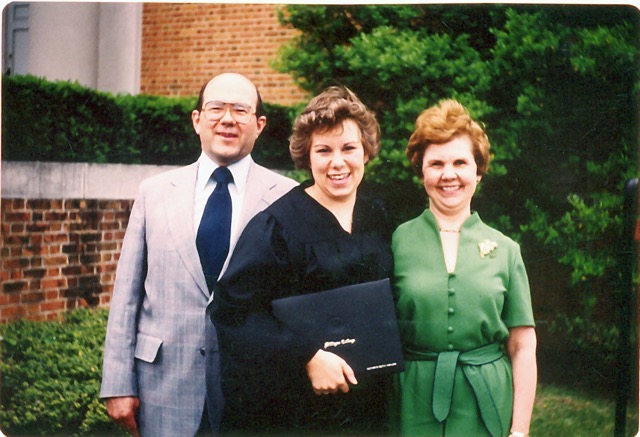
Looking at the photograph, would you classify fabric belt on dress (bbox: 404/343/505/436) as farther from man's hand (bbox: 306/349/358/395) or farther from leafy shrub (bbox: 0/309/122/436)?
leafy shrub (bbox: 0/309/122/436)

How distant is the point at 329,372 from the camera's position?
3.43 metres

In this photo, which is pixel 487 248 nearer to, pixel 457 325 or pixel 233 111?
pixel 457 325

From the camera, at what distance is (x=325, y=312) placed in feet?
11.3

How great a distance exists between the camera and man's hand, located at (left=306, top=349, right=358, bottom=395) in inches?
135

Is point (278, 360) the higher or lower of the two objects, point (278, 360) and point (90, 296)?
the lower

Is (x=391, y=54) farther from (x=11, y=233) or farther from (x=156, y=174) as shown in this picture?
(x=11, y=233)

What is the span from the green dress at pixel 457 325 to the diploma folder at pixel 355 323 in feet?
0.25

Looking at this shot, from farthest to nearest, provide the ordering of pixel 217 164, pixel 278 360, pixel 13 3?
pixel 13 3 → pixel 217 164 → pixel 278 360

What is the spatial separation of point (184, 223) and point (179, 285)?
31 cm

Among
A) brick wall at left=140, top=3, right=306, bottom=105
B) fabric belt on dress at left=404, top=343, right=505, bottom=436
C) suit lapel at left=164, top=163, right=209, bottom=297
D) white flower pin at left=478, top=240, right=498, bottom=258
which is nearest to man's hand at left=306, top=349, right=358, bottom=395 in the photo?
fabric belt on dress at left=404, top=343, right=505, bottom=436

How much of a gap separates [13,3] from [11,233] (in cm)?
126

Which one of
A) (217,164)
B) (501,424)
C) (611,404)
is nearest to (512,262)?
(501,424)

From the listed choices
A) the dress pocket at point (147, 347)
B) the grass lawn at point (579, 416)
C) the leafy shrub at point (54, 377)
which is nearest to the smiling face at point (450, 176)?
the grass lawn at point (579, 416)

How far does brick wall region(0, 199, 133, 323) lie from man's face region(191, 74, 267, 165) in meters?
0.73
